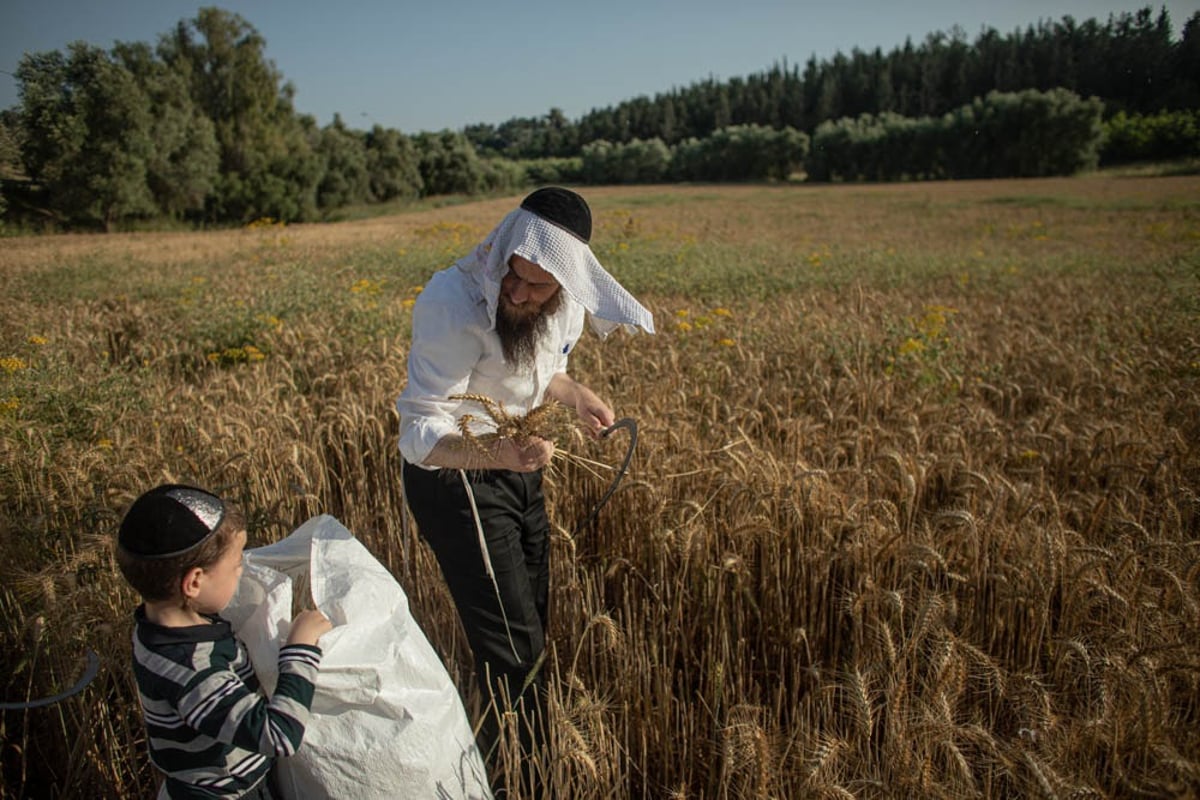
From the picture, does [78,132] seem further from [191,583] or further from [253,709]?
[253,709]

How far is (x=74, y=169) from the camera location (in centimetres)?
714

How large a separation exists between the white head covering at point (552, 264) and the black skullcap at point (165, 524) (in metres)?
0.84

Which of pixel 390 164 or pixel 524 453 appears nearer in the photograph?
pixel 524 453

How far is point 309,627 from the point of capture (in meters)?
1.42

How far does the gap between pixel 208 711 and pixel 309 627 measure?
0.75ft

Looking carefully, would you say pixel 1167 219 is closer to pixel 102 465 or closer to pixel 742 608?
pixel 742 608

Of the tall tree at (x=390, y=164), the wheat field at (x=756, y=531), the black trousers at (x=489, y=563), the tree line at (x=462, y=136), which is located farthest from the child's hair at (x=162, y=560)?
the tall tree at (x=390, y=164)

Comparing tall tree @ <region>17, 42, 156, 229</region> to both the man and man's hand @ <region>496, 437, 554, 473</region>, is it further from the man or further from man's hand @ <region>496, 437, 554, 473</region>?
man's hand @ <region>496, 437, 554, 473</region>

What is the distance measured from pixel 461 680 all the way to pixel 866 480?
2.01 m

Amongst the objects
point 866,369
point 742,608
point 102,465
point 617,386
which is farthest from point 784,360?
point 102,465

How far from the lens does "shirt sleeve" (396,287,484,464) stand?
1.77 meters

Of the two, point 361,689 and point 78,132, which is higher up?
point 78,132

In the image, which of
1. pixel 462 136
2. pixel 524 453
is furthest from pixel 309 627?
pixel 462 136

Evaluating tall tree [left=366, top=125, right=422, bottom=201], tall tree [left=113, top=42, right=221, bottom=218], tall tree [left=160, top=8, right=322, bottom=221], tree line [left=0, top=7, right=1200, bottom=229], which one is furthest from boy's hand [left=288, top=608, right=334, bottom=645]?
tall tree [left=366, top=125, right=422, bottom=201]
